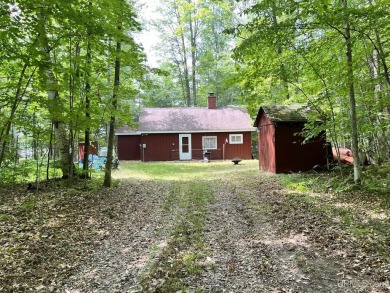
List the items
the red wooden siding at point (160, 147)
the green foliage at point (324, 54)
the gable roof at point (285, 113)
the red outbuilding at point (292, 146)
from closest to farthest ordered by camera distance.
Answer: the green foliage at point (324, 54)
the gable roof at point (285, 113)
the red outbuilding at point (292, 146)
the red wooden siding at point (160, 147)

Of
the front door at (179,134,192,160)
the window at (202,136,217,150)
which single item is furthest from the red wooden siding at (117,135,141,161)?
the window at (202,136,217,150)

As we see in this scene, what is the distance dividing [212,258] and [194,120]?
71.1 feet

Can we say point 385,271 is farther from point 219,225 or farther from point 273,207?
point 273,207

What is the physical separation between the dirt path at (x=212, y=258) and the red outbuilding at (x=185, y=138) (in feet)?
55.6

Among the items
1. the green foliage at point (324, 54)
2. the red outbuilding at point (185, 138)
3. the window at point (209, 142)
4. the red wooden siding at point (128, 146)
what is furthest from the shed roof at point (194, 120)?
the green foliage at point (324, 54)

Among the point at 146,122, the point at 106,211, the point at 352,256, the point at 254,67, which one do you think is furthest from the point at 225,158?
the point at 352,256

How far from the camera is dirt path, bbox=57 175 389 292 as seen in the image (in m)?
3.55

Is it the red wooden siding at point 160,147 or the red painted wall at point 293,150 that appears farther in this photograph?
the red wooden siding at point 160,147

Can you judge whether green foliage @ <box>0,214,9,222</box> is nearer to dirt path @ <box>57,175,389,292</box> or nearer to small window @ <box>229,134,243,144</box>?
dirt path @ <box>57,175,389,292</box>

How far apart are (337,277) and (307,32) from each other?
6.01 meters

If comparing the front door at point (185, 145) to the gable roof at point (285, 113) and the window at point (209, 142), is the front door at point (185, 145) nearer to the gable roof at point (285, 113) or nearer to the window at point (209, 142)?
the window at point (209, 142)

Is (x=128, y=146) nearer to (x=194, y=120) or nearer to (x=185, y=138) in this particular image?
(x=185, y=138)

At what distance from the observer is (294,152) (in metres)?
12.9

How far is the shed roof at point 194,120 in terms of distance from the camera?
24500 millimetres
